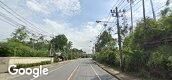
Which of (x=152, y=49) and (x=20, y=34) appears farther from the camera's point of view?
(x=20, y=34)

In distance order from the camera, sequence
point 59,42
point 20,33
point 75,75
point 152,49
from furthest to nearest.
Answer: point 59,42, point 20,33, point 75,75, point 152,49

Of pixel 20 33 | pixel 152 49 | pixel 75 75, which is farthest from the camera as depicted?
pixel 20 33

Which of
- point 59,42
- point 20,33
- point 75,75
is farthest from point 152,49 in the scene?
point 59,42

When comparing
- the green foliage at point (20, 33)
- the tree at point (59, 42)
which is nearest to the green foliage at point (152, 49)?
the green foliage at point (20, 33)

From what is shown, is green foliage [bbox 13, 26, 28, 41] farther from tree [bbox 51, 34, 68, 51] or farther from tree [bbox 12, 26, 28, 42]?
tree [bbox 51, 34, 68, 51]

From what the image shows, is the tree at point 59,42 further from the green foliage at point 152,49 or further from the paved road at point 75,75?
the green foliage at point 152,49

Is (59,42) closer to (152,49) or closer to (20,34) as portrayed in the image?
(20,34)

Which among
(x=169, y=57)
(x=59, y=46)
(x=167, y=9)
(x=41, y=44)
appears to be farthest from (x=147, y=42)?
(x=59, y=46)

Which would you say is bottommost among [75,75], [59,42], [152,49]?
[75,75]

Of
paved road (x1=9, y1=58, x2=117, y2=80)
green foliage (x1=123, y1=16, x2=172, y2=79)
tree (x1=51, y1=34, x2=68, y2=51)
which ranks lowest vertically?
paved road (x1=9, y1=58, x2=117, y2=80)

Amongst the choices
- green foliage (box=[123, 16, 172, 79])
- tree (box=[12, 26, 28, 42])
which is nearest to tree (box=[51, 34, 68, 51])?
tree (box=[12, 26, 28, 42])

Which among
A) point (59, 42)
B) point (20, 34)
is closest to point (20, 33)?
point (20, 34)

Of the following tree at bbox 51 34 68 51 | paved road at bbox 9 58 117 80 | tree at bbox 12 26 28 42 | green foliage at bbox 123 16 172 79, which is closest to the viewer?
green foliage at bbox 123 16 172 79

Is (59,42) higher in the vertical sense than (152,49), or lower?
higher
